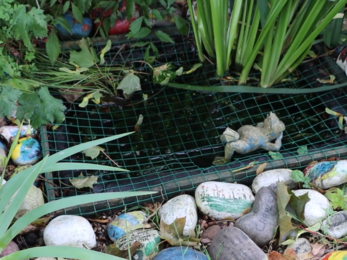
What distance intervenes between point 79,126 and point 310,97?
1173 mm

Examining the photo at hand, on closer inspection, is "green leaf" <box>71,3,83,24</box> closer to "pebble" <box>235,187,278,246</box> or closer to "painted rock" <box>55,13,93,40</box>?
"painted rock" <box>55,13,93,40</box>

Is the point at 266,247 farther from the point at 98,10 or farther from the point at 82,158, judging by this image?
the point at 98,10

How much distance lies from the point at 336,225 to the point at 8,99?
139 cm

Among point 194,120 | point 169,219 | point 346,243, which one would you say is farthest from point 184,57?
point 346,243

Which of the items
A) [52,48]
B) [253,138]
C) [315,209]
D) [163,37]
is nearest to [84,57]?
[52,48]

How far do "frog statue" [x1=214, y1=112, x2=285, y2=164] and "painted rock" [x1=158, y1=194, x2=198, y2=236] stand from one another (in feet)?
1.08

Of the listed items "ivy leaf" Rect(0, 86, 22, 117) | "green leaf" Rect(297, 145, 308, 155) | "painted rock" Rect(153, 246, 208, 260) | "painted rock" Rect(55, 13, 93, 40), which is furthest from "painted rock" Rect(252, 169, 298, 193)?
"painted rock" Rect(55, 13, 93, 40)

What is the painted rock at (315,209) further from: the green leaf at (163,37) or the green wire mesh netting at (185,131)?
the green leaf at (163,37)

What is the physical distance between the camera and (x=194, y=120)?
240 centimetres

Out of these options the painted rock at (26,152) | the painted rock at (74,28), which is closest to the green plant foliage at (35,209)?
the painted rock at (26,152)

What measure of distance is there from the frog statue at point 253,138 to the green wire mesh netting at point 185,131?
0.04m

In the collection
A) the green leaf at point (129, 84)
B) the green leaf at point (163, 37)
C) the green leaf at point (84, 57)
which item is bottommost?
the green leaf at point (129, 84)

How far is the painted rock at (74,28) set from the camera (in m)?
2.75

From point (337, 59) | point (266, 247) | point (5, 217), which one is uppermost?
point (5, 217)
